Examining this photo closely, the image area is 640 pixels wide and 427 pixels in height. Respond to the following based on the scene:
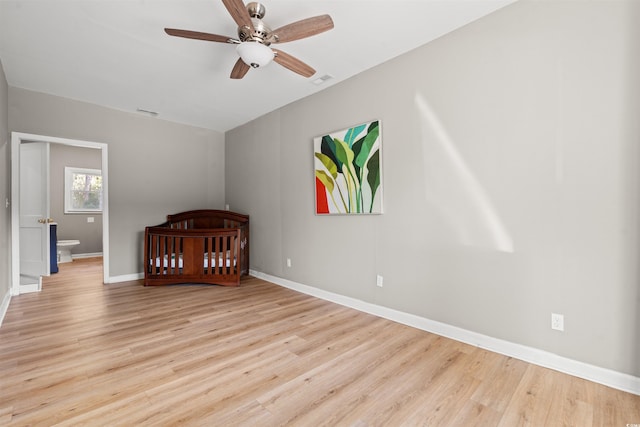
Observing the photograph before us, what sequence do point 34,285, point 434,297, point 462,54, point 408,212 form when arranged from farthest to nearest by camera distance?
point 34,285 → point 408,212 → point 434,297 → point 462,54

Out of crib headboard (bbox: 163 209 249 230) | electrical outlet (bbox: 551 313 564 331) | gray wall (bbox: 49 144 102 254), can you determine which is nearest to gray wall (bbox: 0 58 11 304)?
crib headboard (bbox: 163 209 249 230)

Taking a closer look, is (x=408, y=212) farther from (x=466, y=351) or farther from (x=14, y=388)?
(x=14, y=388)

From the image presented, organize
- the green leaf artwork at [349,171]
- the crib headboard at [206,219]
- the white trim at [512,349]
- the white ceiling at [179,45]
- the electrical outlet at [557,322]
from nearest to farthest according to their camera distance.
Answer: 1. the white trim at [512,349]
2. the electrical outlet at [557,322]
3. the white ceiling at [179,45]
4. the green leaf artwork at [349,171]
5. the crib headboard at [206,219]

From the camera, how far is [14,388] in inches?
67.3

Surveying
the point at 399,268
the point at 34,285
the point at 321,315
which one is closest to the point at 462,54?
the point at 399,268

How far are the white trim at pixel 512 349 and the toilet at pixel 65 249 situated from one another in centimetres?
588

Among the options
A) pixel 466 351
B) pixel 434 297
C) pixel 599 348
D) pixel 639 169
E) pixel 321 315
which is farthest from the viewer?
pixel 321 315

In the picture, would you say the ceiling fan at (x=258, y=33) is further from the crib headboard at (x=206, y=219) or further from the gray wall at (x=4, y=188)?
the crib headboard at (x=206, y=219)

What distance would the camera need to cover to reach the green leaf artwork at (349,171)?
294 centimetres

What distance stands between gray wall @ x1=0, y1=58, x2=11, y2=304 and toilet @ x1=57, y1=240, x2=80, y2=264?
281cm

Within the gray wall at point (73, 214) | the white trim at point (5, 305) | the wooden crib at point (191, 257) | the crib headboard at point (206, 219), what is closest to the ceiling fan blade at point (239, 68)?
the wooden crib at point (191, 257)

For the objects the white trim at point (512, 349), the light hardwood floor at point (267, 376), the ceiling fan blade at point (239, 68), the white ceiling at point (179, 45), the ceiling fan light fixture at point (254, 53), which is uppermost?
the white ceiling at point (179, 45)

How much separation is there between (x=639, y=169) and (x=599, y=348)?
42.5 inches

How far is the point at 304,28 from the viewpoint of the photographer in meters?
2.00
